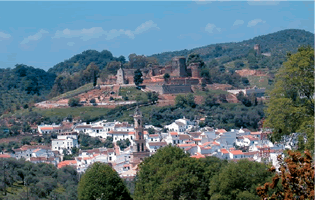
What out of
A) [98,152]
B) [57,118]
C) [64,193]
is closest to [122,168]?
[98,152]

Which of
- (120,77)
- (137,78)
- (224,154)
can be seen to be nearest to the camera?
(224,154)

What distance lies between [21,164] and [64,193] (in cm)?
769

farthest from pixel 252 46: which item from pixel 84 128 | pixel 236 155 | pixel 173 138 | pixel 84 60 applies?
pixel 236 155

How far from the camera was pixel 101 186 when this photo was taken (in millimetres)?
28625

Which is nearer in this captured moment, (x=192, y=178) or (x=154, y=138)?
(x=192, y=178)

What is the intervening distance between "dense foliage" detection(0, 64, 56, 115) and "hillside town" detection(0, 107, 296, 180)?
66.8 feet

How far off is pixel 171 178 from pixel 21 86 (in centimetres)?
8664

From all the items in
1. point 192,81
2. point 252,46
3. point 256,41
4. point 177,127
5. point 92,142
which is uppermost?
point 256,41

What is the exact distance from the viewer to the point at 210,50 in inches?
6786

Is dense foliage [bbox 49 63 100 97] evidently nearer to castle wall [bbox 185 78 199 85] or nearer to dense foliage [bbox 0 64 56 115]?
dense foliage [bbox 0 64 56 115]

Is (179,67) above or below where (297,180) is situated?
above

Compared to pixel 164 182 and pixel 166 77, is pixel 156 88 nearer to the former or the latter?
pixel 166 77

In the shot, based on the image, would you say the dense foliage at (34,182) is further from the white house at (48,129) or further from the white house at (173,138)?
the white house at (48,129)

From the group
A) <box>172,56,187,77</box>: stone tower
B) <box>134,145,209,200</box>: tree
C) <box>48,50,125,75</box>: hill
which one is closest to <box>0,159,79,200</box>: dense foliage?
<box>134,145,209,200</box>: tree
